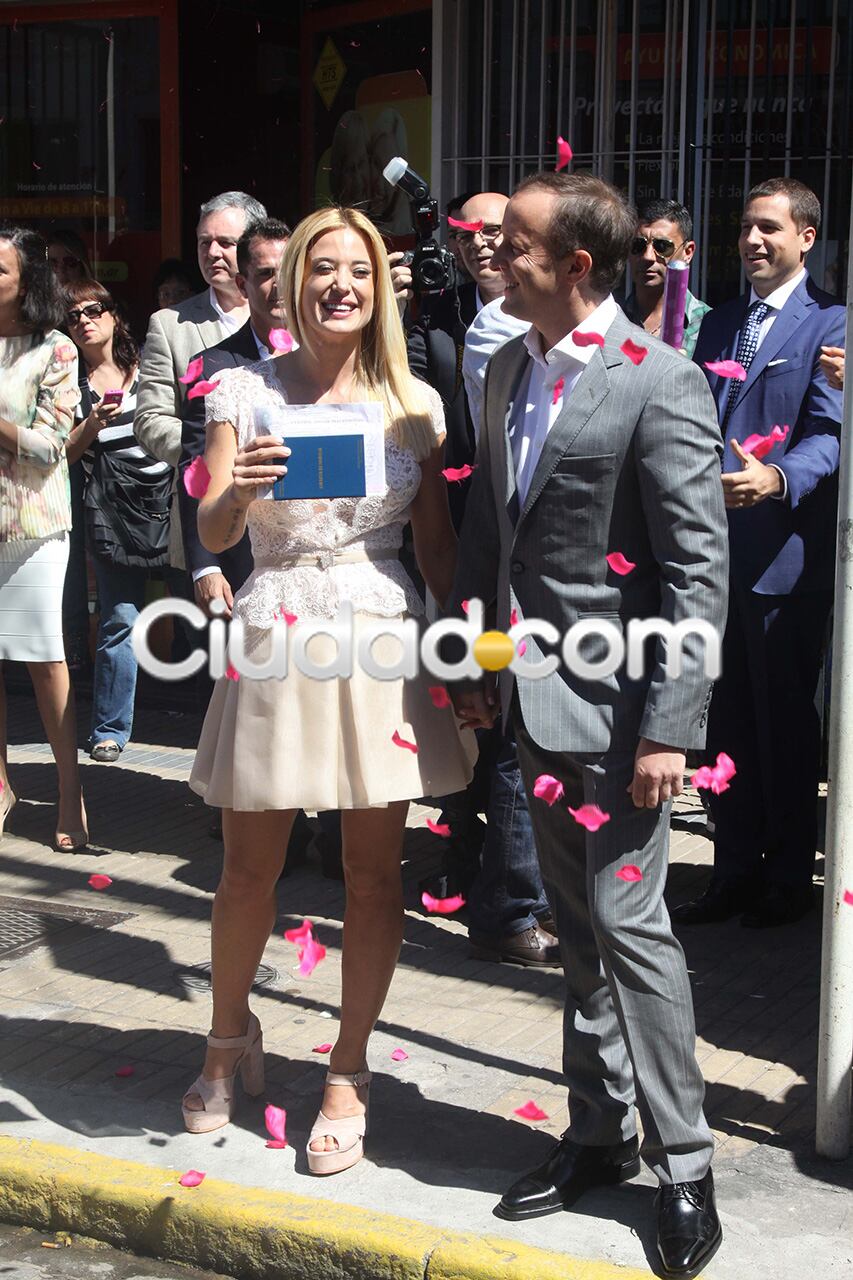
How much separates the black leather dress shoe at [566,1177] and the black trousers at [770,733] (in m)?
1.98

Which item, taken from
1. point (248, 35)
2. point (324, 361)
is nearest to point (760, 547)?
point (324, 361)

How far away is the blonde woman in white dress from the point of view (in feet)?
12.8

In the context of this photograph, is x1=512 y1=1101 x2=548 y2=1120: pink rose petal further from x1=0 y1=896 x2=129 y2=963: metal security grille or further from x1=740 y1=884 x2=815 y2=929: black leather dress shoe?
x1=0 y1=896 x2=129 y2=963: metal security grille

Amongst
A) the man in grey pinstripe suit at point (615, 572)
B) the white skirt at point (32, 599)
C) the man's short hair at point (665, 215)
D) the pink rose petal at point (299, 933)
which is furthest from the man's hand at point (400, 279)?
the white skirt at point (32, 599)

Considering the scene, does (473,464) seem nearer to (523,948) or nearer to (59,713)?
(523,948)

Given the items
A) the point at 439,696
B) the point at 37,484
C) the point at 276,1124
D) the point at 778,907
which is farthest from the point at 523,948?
the point at 37,484

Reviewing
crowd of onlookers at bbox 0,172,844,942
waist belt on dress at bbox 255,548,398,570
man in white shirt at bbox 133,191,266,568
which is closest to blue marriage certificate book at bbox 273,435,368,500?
waist belt on dress at bbox 255,548,398,570

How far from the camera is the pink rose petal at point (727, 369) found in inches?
211

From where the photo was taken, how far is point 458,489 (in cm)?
571

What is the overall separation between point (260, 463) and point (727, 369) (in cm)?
213

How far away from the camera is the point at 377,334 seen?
4016 mm

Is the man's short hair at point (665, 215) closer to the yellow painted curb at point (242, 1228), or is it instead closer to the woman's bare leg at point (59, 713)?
the woman's bare leg at point (59, 713)

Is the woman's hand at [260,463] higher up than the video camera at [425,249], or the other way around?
the video camera at [425,249]

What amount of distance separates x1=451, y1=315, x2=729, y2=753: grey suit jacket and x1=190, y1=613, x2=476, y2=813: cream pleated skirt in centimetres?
41
